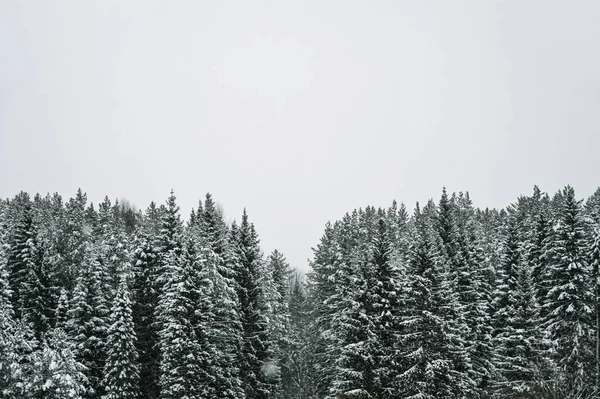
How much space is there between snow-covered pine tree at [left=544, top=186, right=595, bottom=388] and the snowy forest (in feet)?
0.32

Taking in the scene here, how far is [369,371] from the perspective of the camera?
3303 centimetres

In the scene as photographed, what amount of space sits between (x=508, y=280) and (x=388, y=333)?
1307 cm

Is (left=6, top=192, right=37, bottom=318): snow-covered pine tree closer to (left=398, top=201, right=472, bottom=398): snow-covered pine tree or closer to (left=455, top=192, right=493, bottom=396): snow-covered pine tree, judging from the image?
(left=398, top=201, right=472, bottom=398): snow-covered pine tree

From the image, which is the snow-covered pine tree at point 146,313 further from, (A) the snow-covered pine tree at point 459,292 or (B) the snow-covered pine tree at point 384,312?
(A) the snow-covered pine tree at point 459,292

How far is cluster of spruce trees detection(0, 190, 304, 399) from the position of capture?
30.9 metres

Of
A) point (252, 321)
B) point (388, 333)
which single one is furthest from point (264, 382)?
point (388, 333)

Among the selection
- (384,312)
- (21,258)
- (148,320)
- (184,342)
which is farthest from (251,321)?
(21,258)

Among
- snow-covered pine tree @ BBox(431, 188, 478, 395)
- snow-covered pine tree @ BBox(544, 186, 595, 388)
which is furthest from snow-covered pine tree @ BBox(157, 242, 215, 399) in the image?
snow-covered pine tree @ BBox(544, 186, 595, 388)

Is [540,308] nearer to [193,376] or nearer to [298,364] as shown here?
[193,376]

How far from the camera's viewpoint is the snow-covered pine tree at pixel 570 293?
3262 cm

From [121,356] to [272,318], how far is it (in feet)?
51.5

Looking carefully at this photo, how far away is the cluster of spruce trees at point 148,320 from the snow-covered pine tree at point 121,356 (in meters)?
0.07

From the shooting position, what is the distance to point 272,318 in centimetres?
4788

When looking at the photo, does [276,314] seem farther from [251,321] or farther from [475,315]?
[475,315]
